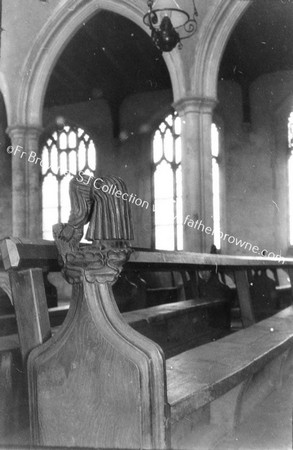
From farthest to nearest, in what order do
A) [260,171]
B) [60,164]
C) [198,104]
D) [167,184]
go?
1. [60,164]
2. [167,184]
3. [260,171]
4. [198,104]

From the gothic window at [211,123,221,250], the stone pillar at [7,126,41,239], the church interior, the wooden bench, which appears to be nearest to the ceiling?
the church interior

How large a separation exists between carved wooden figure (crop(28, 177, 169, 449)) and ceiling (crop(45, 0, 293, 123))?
335 inches

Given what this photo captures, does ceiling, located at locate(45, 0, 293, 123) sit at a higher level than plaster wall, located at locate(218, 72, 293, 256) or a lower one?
higher

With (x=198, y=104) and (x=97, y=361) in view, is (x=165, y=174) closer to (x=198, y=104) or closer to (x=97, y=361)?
(x=198, y=104)

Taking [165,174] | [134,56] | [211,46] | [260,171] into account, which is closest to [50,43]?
[211,46]

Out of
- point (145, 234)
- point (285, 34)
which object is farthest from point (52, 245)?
point (145, 234)

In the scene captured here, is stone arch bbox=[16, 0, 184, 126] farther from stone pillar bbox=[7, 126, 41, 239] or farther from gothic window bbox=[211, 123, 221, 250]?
gothic window bbox=[211, 123, 221, 250]

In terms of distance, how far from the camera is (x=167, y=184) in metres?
12.7

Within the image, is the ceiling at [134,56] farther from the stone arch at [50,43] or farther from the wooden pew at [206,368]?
the wooden pew at [206,368]

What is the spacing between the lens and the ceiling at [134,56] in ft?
31.7

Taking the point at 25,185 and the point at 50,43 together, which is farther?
the point at 25,185

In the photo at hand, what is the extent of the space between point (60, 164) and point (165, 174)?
284cm

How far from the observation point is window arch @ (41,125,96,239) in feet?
44.7

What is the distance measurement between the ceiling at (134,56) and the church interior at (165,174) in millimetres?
39
